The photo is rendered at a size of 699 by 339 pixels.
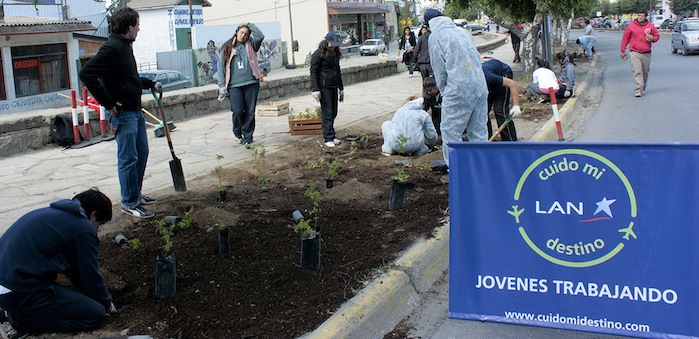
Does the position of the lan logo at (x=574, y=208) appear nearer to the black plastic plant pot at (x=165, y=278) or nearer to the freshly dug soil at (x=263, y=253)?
the freshly dug soil at (x=263, y=253)

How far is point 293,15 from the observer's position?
61.3m

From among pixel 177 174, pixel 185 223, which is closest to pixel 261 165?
pixel 177 174

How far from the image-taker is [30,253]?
Result: 3.61 metres

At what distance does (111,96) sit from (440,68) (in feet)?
10.0

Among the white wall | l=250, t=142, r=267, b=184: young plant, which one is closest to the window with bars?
l=250, t=142, r=267, b=184: young plant

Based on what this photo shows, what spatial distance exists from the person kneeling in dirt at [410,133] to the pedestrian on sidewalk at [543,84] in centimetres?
378

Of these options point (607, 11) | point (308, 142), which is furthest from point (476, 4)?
point (607, 11)

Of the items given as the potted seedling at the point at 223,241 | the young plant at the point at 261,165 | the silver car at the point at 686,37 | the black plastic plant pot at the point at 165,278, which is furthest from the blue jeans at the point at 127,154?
the silver car at the point at 686,37

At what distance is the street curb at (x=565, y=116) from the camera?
10117 millimetres

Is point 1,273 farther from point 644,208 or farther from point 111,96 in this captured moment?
point 644,208

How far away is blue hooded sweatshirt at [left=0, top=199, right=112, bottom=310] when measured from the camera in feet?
11.8

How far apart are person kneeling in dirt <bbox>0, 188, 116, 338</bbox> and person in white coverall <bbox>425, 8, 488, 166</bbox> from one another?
3691 mm

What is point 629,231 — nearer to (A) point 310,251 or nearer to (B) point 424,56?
(A) point 310,251

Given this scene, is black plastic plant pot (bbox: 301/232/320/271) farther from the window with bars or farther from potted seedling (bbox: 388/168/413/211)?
the window with bars
